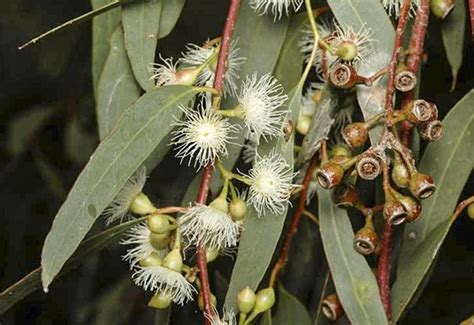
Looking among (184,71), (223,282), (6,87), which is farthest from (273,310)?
(6,87)

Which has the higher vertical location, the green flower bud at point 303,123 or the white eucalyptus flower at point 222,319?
the green flower bud at point 303,123

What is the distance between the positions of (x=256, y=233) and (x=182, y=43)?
2.96 feet

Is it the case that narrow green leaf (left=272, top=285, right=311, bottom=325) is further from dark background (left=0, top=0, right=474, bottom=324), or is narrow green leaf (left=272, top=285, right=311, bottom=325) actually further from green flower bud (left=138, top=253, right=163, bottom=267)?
dark background (left=0, top=0, right=474, bottom=324)

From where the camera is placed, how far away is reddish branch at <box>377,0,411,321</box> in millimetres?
1085

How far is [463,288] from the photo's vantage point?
6.25 feet

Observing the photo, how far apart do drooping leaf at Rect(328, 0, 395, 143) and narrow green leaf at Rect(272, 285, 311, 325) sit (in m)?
0.34

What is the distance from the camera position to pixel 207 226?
1135 mm

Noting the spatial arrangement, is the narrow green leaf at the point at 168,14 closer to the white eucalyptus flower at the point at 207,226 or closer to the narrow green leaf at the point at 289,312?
the white eucalyptus flower at the point at 207,226

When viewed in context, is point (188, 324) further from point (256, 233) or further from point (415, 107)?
Result: point (415, 107)

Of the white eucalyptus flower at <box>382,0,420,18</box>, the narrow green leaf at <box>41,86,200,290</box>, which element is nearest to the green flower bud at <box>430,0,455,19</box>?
the white eucalyptus flower at <box>382,0,420,18</box>

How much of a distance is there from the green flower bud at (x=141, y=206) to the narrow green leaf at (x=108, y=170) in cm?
11

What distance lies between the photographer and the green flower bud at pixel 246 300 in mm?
1168

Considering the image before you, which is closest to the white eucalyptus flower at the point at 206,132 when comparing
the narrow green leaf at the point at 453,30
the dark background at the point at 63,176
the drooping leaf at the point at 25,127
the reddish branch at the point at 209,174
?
the reddish branch at the point at 209,174

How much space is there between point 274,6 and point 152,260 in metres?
0.34
